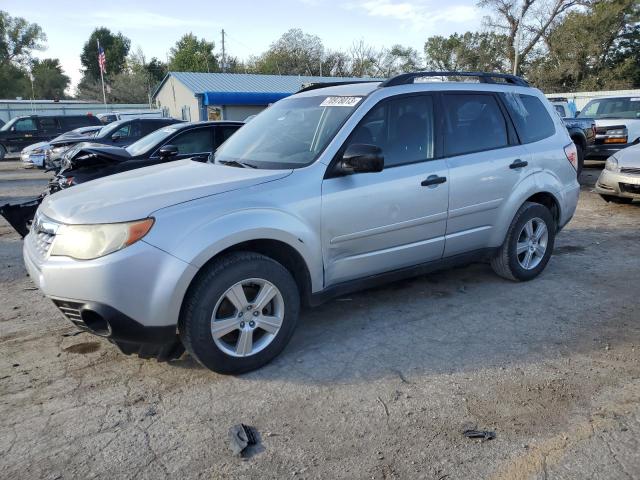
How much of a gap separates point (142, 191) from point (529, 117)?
12.0 ft

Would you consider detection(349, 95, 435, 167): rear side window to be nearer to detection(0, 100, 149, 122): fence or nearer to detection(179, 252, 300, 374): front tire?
detection(179, 252, 300, 374): front tire

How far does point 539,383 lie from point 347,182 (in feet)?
5.89

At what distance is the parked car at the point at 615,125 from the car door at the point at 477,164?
8676 millimetres

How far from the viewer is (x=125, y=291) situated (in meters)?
2.89

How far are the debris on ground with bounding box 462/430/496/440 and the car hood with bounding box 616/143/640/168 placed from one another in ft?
22.8

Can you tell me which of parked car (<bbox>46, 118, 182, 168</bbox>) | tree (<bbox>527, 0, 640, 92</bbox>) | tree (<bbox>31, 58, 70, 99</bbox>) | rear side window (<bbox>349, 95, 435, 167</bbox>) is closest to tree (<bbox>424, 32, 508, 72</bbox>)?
tree (<bbox>527, 0, 640, 92</bbox>)

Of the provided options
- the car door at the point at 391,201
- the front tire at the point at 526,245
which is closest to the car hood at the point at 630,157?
the front tire at the point at 526,245

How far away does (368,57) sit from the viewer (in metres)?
57.2

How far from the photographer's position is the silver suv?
117 inches

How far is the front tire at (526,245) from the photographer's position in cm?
483

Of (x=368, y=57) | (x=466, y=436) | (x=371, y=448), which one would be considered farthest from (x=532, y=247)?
(x=368, y=57)

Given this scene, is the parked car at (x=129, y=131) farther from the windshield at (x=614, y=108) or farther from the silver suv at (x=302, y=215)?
the windshield at (x=614, y=108)

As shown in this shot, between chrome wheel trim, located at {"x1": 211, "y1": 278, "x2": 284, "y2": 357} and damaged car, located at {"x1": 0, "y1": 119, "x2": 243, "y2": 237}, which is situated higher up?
damaged car, located at {"x1": 0, "y1": 119, "x2": 243, "y2": 237}

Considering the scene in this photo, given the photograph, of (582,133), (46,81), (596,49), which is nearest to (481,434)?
(582,133)
